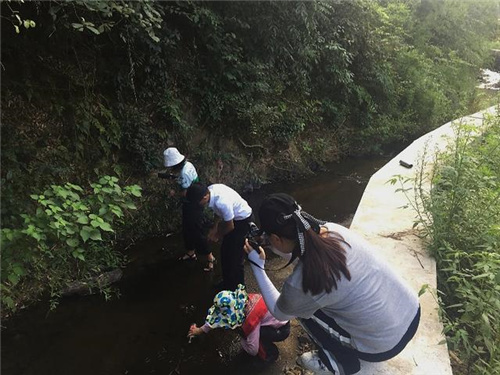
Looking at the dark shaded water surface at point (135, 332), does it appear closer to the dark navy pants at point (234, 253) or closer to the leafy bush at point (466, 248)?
the dark navy pants at point (234, 253)

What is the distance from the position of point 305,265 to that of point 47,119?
424 centimetres

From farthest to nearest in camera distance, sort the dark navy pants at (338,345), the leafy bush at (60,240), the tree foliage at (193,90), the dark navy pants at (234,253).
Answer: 1. the tree foliage at (193,90)
2. the dark navy pants at (234,253)
3. the leafy bush at (60,240)
4. the dark navy pants at (338,345)

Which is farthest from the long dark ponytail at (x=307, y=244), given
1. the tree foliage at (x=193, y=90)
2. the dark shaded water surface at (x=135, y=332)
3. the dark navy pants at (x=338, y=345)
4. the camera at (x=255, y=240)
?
the tree foliage at (x=193, y=90)

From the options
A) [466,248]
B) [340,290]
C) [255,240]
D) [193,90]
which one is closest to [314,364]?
[340,290]

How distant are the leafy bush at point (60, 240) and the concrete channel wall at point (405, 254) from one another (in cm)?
Answer: 270

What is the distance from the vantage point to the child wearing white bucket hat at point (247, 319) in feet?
11.5

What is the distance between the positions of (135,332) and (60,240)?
1.36 metres

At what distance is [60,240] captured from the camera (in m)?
4.34

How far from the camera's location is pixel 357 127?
941 centimetres

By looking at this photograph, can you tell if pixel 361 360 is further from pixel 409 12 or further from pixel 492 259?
pixel 409 12

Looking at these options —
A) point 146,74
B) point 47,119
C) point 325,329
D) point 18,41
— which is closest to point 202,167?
point 146,74

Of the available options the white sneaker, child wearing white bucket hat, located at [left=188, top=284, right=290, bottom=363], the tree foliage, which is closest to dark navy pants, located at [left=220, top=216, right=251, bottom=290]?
child wearing white bucket hat, located at [left=188, top=284, right=290, bottom=363]

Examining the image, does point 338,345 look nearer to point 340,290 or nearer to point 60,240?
point 340,290

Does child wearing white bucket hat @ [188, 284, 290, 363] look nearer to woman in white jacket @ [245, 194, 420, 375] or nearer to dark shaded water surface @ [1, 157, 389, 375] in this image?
dark shaded water surface @ [1, 157, 389, 375]
